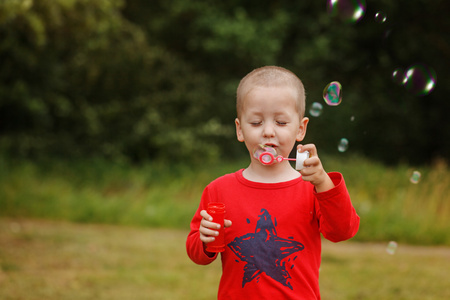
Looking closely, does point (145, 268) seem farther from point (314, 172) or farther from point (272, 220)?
point (314, 172)

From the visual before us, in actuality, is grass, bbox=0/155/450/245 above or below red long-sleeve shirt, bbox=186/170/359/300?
above

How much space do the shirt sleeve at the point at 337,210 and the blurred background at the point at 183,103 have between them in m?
5.33

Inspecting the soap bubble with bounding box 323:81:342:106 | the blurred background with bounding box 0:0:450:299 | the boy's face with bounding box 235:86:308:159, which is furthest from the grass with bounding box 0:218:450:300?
the boy's face with bounding box 235:86:308:159

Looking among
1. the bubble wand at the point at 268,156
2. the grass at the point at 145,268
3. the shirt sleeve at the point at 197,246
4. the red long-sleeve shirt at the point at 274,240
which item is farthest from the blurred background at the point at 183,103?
the bubble wand at the point at 268,156

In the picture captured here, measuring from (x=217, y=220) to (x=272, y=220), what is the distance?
0.21 metres

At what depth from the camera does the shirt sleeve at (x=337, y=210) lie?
1818 millimetres

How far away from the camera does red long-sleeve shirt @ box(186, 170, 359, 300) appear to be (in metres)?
1.92

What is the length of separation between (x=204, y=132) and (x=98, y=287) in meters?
6.32

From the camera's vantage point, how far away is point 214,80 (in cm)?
1274

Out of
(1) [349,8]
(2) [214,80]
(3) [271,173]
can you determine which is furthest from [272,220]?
(2) [214,80]

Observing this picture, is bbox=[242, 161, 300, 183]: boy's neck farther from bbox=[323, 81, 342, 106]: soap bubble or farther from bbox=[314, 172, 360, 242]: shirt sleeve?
bbox=[323, 81, 342, 106]: soap bubble

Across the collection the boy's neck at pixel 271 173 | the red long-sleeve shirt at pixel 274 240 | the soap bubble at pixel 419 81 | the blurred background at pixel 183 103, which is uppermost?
the blurred background at pixel 183 103

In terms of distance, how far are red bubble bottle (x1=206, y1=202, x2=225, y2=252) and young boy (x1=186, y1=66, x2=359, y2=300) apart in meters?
0.02

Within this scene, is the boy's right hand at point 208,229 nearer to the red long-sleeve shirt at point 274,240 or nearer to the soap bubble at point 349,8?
the red long-sleeve shirt at point 274,240
